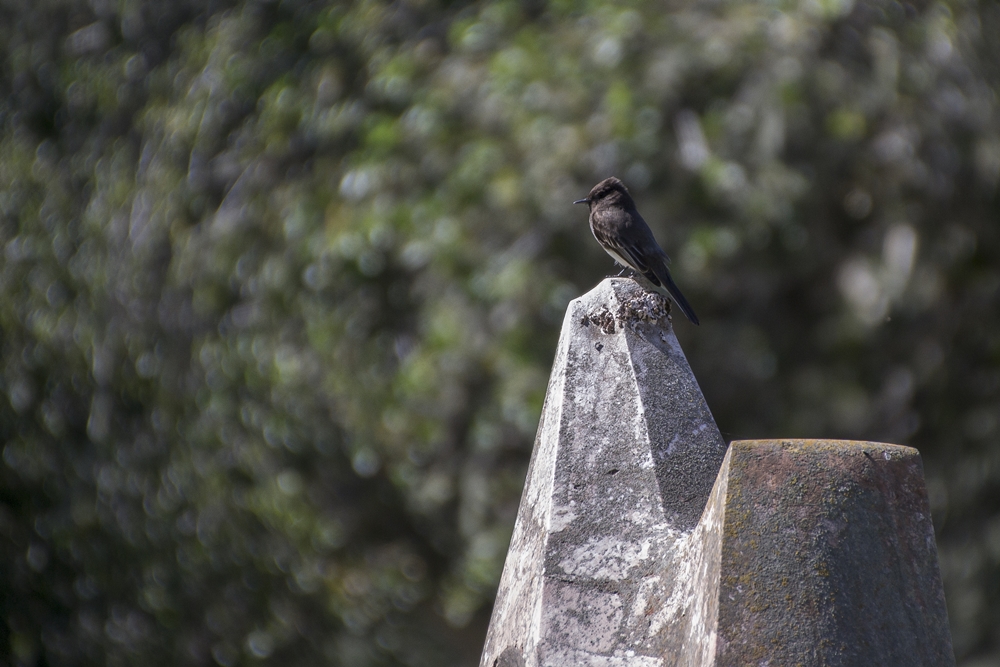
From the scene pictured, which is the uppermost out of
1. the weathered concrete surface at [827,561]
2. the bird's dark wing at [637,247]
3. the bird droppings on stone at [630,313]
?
the bird's dark wing at [637,247]

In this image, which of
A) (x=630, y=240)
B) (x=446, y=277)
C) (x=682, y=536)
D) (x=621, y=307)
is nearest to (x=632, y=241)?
(x=630, y=240)

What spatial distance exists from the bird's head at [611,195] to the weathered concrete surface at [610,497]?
1542 mm

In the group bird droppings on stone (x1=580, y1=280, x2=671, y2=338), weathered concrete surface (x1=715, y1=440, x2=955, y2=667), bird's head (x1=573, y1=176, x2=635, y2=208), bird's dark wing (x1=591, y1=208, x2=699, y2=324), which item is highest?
bird's head (x1=573, y1=176, x2=635, y2=208)

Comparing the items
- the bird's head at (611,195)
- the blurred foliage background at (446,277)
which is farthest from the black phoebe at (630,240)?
the blurred foliage background at (446,277)

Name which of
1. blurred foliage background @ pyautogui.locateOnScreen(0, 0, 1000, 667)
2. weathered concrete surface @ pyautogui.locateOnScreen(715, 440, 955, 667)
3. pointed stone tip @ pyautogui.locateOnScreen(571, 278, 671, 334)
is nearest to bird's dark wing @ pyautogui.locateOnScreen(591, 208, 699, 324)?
pointed stone tip @ pyautogui.locateOnScreen(571, 278, 671, 334)

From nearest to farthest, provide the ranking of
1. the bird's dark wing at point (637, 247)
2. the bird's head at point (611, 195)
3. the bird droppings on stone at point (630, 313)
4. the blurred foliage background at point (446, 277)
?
the bird droppings on stone at point (630, 313)
the bird's dark wing at point (637, 247)
the bird's head at point (611, 195)
the blurred foliage background at point (446, 277)

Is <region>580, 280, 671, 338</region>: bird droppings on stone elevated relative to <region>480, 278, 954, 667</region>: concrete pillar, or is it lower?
elevated

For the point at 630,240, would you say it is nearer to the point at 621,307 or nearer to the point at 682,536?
the point at 621,307

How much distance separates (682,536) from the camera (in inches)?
81.6

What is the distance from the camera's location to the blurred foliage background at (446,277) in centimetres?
523

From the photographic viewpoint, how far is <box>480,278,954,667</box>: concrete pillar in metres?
1.73

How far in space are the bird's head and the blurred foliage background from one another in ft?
4.32

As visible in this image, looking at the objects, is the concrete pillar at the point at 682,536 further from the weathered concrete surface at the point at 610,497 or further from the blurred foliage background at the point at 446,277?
the blurred foliage background at the point at 446,277

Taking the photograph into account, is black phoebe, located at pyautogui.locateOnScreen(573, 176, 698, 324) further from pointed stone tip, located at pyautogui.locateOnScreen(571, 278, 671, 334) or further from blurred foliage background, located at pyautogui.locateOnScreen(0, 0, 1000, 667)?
blurred foliage background, located at pyautogui.locateOnScreen(0, 0, 1000, 667)
